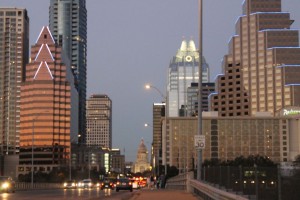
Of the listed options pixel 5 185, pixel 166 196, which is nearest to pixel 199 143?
pixel 166 196

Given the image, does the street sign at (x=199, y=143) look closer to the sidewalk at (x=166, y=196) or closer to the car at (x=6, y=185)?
the sidewalk at (x=166, y=196)

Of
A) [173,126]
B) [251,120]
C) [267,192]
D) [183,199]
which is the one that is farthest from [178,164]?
[267,192]

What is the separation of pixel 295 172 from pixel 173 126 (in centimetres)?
18317

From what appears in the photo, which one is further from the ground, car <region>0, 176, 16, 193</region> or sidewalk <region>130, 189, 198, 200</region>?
sidewalk <region>130, 189, 198, 200</region>

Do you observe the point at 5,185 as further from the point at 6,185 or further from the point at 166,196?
the point at 166,196

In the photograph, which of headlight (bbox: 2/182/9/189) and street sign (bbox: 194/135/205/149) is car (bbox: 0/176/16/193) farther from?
street sign (bbox: 194/135/205/149)

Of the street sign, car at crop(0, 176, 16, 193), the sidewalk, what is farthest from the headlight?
the street sign


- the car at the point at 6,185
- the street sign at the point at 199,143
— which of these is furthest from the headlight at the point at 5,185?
the street sign at the point at 199,143

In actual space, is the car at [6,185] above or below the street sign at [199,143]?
below

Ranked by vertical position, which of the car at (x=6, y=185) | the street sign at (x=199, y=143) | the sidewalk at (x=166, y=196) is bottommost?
the car at (x=6, y=185)

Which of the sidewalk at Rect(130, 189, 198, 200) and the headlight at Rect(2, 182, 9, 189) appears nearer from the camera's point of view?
the sidewalk at Rect(130, 189, 198, 200)

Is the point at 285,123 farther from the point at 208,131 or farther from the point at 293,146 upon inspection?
the point at 208,131

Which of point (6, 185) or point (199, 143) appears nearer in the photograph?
point (199, 143)

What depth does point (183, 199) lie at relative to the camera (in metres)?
30.9
